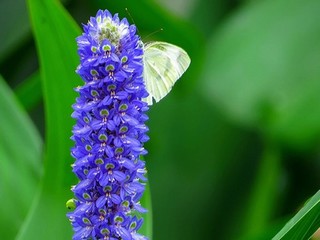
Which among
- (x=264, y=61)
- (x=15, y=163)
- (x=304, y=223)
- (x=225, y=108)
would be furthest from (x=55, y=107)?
(x=264, y=61)

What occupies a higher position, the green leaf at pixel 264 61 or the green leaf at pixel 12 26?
the green leaf at pixel 12 26

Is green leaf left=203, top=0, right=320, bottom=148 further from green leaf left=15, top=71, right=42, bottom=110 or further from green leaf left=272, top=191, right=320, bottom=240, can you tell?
green leaf left=272, top=191, right=320, bottom=240

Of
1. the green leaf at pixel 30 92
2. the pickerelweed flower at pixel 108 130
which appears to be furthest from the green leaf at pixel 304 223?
the green leaf at pixel 30 92

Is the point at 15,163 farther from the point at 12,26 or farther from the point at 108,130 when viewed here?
the point at 12,26

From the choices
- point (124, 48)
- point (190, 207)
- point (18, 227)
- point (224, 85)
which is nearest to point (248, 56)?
point (224, 85)

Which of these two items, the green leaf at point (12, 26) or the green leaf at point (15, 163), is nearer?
the green leaf at point (15, 163)

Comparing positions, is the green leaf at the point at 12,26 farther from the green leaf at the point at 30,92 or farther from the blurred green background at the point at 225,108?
the green leaf at the point at 30,92

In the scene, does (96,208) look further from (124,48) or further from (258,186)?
(258,186)
